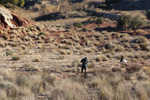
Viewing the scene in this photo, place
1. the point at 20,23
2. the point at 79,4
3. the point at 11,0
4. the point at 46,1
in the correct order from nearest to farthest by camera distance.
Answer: the point at 20,23
the point at 11,0
the point at 79,4
the point at 46,1

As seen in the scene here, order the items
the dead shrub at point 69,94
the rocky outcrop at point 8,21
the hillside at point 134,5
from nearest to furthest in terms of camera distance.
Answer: the dead shrub at point 69,94
the rocky outcrop at point 8,21
the hillside at point 134,5

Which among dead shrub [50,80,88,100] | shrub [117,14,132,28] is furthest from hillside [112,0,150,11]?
dead shrub [50,80,88,100]

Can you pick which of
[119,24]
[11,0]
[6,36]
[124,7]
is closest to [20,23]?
[6,36]

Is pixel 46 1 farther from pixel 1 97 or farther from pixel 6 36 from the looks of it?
pixel 1 97

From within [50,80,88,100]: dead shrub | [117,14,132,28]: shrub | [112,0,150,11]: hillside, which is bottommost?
[50,80,88,100]: dead shrub

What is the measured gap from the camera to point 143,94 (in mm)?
4855

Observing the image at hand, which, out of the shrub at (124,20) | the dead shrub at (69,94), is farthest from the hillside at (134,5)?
the dead shrub at (69,94)

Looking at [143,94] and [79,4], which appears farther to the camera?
[79,4]

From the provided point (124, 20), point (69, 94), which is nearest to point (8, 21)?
point (124, 20)

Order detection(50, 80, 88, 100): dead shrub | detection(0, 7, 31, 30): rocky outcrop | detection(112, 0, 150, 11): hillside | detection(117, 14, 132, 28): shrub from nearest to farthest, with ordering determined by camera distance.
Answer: detection(50, 80, 88, 100): dead shrub, detection(0, 7, 31, 30): rocky outcrop, detection(117, 14, 132, 28): shrub, detection(112, 0, 150, 11): hillside

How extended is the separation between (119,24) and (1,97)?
119 feet

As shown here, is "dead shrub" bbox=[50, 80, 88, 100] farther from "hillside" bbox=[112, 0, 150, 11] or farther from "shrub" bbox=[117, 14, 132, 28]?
"hillside" bbox=[112, 0, 150, 11]

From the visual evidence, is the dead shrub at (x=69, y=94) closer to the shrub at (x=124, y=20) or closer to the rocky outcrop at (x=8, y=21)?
the rocky outcrop at (x=8, y=21)

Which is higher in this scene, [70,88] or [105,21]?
[105,21]
